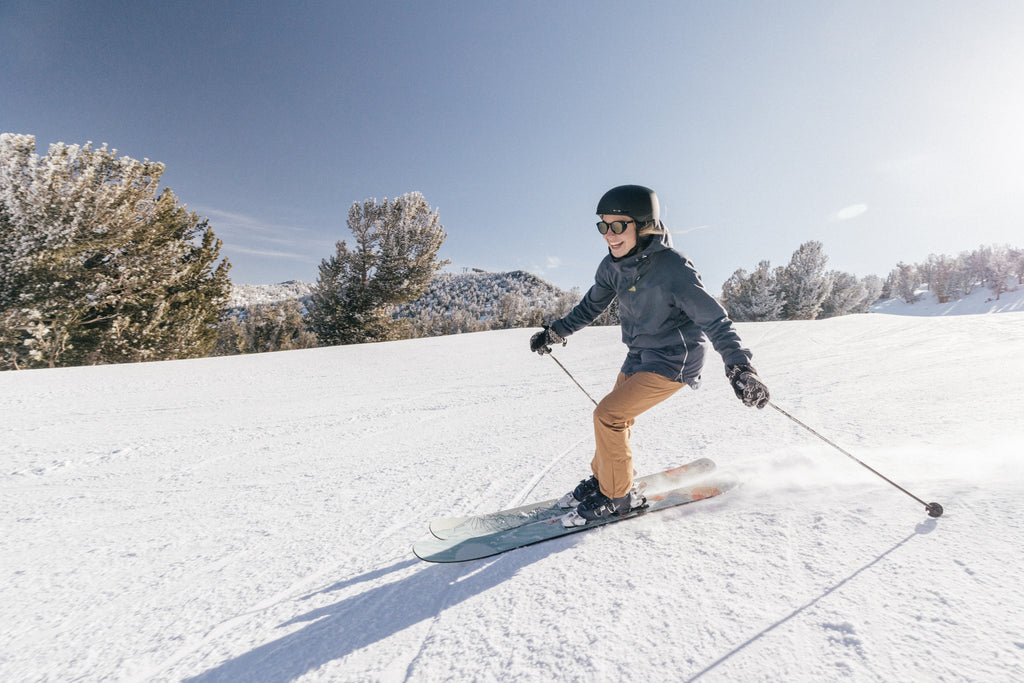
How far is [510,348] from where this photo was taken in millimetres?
10289

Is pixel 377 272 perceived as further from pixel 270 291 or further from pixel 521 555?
pixel 270 291

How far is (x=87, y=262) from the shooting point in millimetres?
14930

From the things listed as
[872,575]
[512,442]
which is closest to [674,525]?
[872,575]

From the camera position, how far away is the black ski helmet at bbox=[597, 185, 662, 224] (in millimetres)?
2174

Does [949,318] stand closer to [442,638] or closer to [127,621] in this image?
[442,638]

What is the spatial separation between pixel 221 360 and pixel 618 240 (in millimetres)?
9688

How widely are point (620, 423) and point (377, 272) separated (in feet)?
80.4

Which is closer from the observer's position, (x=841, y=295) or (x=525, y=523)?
(x=525, y=523)

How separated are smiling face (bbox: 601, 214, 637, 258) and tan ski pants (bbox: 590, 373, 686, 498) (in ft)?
2.45

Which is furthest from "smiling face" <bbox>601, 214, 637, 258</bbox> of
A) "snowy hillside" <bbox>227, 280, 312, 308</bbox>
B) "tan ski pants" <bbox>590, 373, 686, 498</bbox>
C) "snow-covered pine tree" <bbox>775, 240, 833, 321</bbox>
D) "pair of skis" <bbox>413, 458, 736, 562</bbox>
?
"snowy hillside" <bbox>227, 280, 312, 308</bbox>

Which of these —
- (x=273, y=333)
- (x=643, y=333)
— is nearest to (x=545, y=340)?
(x=643, y=333)

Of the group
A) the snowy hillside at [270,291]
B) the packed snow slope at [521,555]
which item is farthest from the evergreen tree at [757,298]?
the snowy hillside at [270,291]

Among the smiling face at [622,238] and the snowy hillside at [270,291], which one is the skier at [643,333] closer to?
the smiling face at [622,238]

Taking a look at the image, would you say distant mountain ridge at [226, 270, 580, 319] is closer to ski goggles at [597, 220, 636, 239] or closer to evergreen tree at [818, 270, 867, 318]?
evergreen tree at [818, 270, 867, 318]
